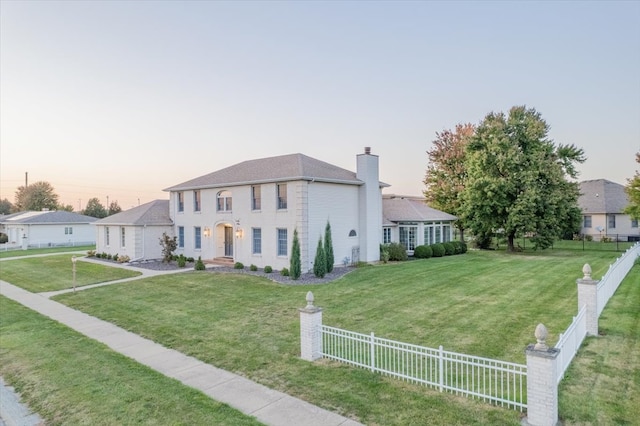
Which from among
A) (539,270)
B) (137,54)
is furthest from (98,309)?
(539,270)

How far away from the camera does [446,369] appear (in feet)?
21.9

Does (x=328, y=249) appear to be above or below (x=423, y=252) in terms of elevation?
above

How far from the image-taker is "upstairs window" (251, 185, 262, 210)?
850 inches

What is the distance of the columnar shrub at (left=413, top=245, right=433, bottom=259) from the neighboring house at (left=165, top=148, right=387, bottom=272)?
4.46m

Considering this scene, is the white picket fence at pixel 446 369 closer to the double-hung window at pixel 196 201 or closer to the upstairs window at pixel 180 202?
the double-hung window at pixel 196 201

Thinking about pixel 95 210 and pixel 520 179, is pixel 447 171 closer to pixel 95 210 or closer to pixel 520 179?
pixel 520 179

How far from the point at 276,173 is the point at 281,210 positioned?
2364 mm

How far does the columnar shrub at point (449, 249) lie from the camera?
28006mm

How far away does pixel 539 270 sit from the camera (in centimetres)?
1945

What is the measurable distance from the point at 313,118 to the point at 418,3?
1012 cm

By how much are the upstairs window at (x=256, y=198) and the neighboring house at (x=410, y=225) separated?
9696 mm

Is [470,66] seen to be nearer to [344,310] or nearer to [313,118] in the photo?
[313,118]

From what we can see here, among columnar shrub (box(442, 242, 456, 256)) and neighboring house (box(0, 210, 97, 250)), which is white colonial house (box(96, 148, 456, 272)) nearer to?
columnar shrub (box(442, 242, 456, 256))

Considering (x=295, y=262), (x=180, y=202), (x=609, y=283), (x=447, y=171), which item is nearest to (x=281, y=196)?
(x=295, y=262)
